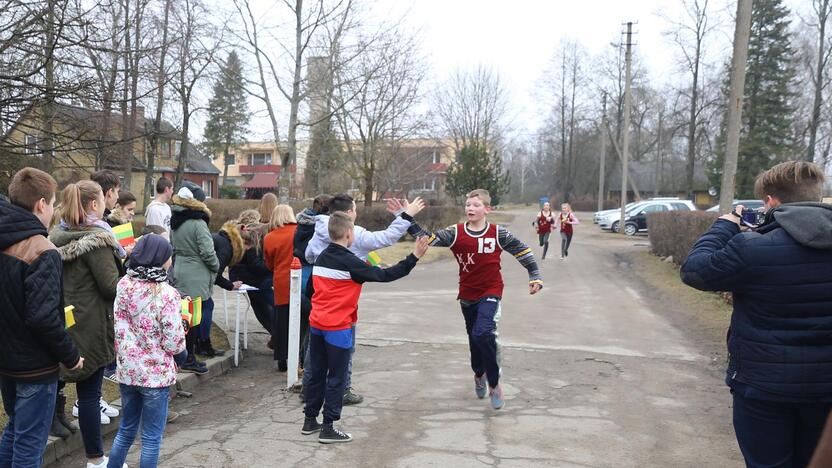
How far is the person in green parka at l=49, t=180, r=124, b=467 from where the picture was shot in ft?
13.9

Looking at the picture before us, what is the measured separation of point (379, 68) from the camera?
24.0 m

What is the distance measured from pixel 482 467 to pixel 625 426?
65.9 inches

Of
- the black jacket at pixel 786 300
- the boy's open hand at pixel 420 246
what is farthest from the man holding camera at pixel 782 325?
the boy's open hand at pixel 420 246

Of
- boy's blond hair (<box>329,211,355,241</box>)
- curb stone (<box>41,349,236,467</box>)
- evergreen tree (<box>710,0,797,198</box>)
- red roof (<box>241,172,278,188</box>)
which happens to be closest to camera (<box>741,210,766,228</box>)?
boy's blond hair (<box>329,211,355,241</box>)

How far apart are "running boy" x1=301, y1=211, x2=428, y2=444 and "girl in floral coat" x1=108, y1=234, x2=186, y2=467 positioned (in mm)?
1252

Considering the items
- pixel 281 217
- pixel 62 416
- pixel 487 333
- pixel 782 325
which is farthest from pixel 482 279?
pixel 62 416

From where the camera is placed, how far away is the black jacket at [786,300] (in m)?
3.01

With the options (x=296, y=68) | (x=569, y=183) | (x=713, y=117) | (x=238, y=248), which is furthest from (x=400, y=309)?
(x=569, y=183)

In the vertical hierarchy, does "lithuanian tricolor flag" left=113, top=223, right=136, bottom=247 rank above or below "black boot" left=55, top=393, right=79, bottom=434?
above

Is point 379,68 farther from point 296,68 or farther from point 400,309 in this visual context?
point 400,309

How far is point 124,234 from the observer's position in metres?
5.71

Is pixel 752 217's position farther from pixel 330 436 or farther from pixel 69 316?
pixel 69 316

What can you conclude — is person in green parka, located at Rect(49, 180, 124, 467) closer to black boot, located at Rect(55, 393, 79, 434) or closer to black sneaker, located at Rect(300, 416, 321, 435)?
black boot, located at Rect(55, 393, 79, 434)

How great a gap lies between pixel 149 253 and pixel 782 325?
3666 mm
